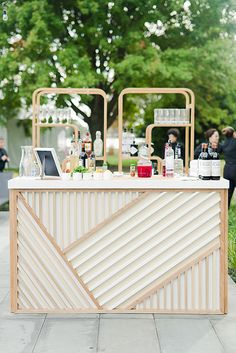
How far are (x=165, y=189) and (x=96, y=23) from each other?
51.6 feet

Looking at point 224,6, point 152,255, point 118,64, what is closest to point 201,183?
point 152,255

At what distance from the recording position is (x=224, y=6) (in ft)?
71.3

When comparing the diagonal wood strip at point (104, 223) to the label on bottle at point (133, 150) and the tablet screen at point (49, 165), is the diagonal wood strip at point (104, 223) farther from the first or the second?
the label on bottle at point (133, 150)

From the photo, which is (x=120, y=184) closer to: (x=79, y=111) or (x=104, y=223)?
(x=104, y=223)

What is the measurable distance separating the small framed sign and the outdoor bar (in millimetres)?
169

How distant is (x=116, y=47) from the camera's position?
2061 cm

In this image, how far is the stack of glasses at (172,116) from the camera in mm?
6715

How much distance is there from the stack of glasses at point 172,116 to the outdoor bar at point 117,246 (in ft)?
4.27

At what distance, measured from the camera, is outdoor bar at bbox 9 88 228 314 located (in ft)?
18.0

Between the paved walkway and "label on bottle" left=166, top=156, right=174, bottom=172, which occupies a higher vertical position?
"label on bottle" left=166, top=156, right=174, bottom=172

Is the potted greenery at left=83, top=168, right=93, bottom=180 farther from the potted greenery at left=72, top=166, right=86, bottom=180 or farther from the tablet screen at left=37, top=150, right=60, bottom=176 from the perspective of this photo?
the tablet screen at left=37, top=150, right=60, bottom=176

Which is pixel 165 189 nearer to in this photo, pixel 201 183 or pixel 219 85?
pixel 201 183

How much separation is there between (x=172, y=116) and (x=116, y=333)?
2.44 metres

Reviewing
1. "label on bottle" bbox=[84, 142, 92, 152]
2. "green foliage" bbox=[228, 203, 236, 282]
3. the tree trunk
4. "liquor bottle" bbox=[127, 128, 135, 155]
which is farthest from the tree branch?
"label on bottle" bbox=[84, 142, 92, 152]
